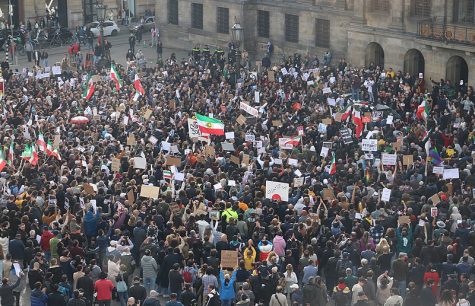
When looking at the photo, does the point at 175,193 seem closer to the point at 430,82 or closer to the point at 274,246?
the point at 274,246

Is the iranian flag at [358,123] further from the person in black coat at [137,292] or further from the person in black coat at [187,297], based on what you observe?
the person in black coat at [137,292]

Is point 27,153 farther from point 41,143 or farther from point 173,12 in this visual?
point 173,12

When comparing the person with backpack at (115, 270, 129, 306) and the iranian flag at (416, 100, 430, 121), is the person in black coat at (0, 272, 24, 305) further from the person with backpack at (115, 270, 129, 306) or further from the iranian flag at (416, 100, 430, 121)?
the iranian flag at (416, 100, 430, 121)

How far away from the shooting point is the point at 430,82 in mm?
54906

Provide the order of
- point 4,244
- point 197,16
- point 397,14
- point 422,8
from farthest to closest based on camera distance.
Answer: point 197,16 < point 397,14 < point 422,8 < point 4,244

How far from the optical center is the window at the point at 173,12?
69.1 meters

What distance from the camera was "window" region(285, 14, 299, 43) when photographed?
63.5 m

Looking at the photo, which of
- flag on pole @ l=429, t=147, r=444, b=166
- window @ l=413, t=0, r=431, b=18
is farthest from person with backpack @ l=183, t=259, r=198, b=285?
window @ l=413, t=0, r=431, b=18

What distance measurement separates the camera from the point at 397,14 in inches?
2235

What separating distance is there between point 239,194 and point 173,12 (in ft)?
116

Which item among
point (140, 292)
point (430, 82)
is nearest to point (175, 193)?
point (140, 292)

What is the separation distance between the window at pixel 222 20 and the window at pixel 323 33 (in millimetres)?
6058

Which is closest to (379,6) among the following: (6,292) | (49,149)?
(49,149)

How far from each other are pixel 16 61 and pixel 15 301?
1483 inches
